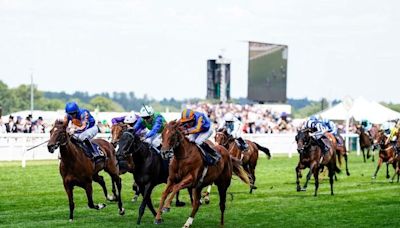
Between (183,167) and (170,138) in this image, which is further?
(183,167)

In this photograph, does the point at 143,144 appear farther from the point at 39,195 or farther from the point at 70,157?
the point at 39,195

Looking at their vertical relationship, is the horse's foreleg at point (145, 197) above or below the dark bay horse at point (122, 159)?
below

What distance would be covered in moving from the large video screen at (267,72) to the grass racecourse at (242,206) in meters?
31.0

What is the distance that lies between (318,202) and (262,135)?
17.1 metres

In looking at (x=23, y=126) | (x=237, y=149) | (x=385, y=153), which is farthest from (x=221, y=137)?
(x=23, y=126)

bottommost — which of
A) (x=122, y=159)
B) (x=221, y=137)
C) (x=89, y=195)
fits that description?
(x=89, y=195)

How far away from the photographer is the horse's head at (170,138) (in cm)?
1198

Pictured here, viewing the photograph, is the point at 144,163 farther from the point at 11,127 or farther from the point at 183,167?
the point at 11,127

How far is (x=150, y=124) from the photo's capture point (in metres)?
14.0

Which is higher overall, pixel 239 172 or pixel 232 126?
pixel 232 126

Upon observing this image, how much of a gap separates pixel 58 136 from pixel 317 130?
8.24 meters

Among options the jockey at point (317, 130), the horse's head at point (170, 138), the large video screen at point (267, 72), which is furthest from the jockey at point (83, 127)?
the large video screen at point (267, 72)

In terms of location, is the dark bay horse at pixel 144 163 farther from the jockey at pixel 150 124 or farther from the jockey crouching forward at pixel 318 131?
the jockey crouching forward at pixel 318 131

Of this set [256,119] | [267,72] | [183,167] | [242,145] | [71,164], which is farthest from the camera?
[267,72]
